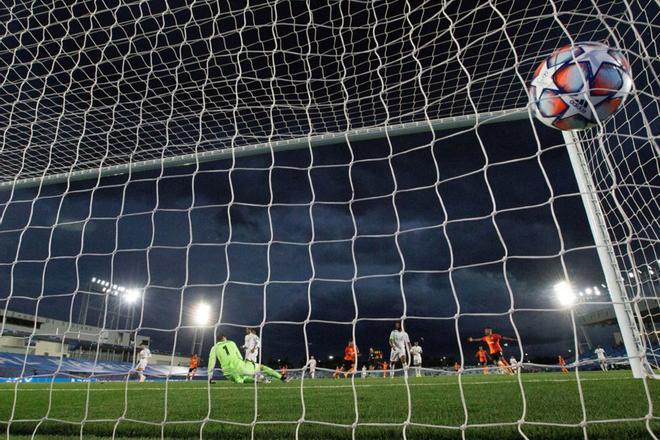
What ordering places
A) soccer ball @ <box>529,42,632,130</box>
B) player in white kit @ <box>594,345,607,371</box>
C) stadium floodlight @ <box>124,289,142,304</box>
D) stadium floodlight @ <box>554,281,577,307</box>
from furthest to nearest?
stadium floodlight @ <box>124,289,142,304</box> < player in white kit @ <box>594,345,607,371</box> < soccer ball @ <box>529,42,632,130</box> < stadium floodlight @ <box>554,281,577,307</box>

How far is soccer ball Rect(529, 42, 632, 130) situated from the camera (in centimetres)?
257

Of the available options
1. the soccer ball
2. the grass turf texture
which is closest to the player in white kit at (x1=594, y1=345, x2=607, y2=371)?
the grass turf texture

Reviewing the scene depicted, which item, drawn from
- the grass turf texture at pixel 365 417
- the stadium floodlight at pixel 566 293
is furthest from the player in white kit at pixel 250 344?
the stadium floodlight at pixel 566 293

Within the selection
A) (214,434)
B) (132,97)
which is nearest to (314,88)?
(132,97)

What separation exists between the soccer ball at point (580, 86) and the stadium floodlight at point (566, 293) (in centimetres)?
109

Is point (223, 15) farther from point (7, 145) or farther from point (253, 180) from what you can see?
point (7, 145)

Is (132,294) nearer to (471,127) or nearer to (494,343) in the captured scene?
(494,343)

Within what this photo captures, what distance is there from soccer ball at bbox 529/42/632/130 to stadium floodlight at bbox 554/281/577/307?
3.57 ft

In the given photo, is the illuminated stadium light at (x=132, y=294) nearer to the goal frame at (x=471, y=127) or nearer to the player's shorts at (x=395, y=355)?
the player's shorts at (x=395, y=355)

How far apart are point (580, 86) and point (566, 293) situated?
127 inches

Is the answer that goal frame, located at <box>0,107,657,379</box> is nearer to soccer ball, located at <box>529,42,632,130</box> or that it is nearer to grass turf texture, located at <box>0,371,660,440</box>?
grass turf texture, located at <box>0,371,660,440</box>

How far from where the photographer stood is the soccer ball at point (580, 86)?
2.57m

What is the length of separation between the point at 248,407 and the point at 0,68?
481 centimetres

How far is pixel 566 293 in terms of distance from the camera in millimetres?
4984
